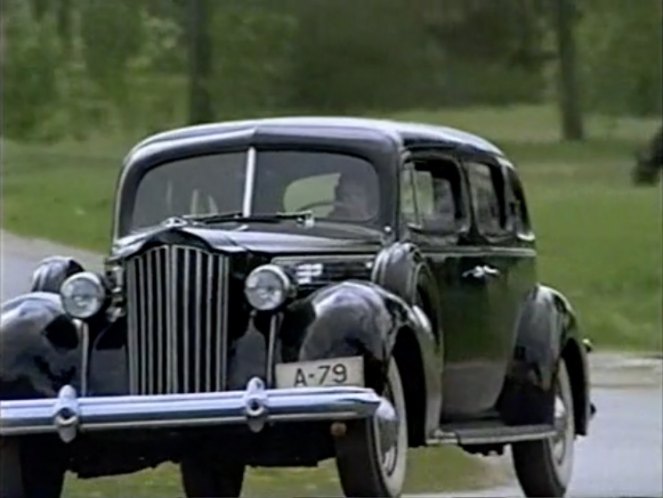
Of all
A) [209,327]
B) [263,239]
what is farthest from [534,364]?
[209,327]

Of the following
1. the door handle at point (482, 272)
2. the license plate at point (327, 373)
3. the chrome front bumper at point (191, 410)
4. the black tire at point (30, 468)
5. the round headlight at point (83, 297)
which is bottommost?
the black tire at point (30, 468)

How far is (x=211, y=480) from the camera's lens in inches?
328

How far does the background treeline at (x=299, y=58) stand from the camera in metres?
13.7

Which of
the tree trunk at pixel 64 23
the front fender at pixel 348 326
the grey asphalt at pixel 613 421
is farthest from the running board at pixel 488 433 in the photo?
the tree trunk at pixel 64 23

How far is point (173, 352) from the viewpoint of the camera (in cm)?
750

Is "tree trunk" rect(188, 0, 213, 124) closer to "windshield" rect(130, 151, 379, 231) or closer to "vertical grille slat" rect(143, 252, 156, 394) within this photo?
"windshield" rect(130, 151, 379, 231)

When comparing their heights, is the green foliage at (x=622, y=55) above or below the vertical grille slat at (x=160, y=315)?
above

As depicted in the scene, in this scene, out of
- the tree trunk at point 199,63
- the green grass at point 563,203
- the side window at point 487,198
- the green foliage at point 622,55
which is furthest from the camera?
the green foliage at point 622,55

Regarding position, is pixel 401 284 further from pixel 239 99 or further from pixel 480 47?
pixel 480 47

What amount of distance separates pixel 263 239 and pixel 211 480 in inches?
42.4

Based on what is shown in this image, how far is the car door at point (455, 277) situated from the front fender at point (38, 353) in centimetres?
154

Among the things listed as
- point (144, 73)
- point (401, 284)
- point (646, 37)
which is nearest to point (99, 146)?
point (144, 73)

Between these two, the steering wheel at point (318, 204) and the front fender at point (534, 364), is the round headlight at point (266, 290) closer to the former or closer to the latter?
the steering wheel at point (318, 204)

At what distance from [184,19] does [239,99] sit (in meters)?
0.73
